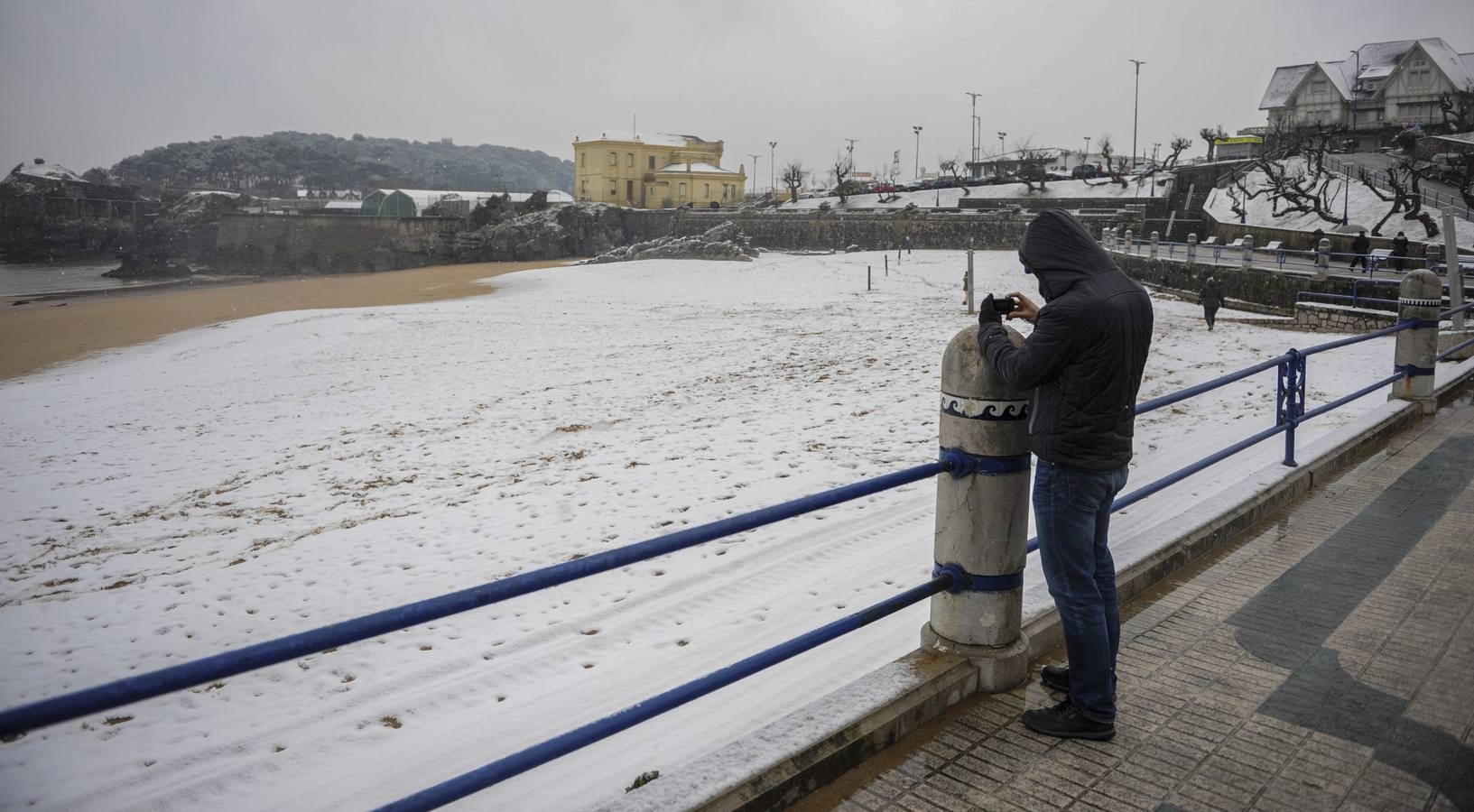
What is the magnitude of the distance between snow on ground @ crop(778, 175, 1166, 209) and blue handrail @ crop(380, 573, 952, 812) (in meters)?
58.3

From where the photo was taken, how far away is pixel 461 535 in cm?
846

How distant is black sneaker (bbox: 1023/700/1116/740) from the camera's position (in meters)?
3.09

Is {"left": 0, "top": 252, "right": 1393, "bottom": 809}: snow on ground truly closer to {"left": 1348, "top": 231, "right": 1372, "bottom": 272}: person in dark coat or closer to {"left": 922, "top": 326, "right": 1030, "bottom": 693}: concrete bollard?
{"left": 922, "top": 326, "right": 1030, "bottom": 693}: concrete bollard

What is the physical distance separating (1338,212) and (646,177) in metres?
59.4

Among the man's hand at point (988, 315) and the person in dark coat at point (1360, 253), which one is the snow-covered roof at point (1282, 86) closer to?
the person in dark coat at point (1360, 253)

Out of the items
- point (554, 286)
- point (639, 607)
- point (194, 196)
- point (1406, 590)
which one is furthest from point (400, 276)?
point (1406, 590)

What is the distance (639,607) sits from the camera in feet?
21.1

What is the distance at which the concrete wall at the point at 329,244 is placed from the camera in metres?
68.1

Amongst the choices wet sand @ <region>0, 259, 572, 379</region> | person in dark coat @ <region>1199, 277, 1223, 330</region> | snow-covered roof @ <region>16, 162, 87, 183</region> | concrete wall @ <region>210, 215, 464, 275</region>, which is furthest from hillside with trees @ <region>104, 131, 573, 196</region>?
person in dark coat @ <region>1199, 277, 1223, 330</region>

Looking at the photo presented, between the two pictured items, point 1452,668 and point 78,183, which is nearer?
point 1452,668

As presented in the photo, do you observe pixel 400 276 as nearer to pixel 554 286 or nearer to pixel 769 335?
pixel 554 286

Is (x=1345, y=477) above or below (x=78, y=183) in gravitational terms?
below

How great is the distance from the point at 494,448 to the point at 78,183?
285 ft

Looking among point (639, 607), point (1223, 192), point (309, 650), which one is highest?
point (1223, 192)
